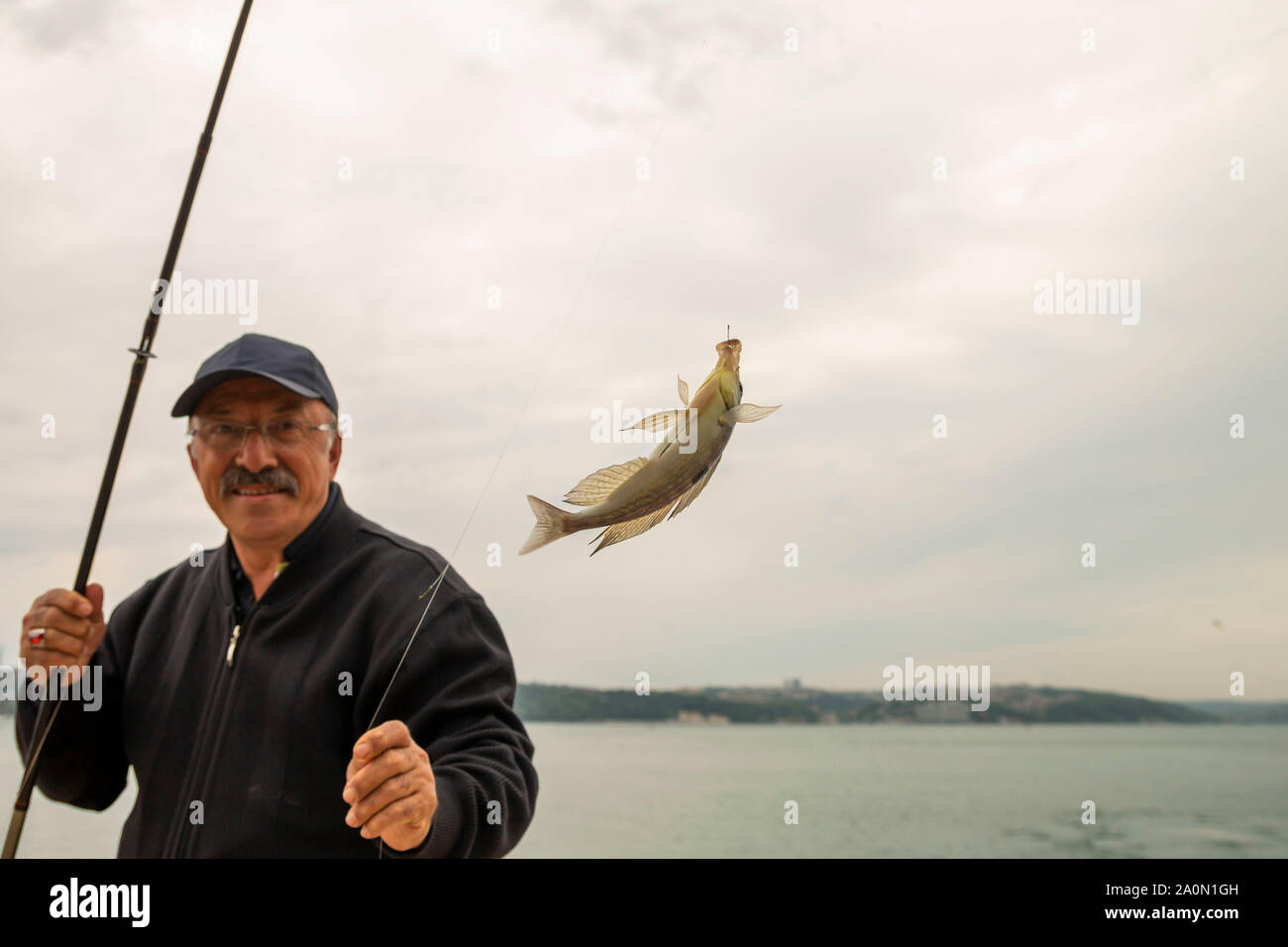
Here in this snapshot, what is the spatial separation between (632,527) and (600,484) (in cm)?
9

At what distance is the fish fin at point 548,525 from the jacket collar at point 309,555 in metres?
2.65

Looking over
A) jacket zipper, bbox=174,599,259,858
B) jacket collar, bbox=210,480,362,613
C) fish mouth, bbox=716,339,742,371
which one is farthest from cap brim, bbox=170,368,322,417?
fish mouth, bbox=716,339,742,371

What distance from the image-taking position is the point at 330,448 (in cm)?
Answer: 431

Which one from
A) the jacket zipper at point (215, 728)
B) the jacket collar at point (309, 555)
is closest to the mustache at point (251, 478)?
the jacket collar at point (309, 555)

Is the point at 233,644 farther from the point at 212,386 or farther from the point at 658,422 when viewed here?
the point at 658,422

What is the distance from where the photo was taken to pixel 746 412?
1596 millimetres

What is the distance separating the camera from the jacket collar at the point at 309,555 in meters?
4.07

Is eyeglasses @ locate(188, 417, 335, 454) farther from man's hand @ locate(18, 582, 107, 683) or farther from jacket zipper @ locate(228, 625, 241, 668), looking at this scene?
man's hand @ locate(18, 582, 107, 683)

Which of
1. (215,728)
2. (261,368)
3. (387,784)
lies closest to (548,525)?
(387,784)
